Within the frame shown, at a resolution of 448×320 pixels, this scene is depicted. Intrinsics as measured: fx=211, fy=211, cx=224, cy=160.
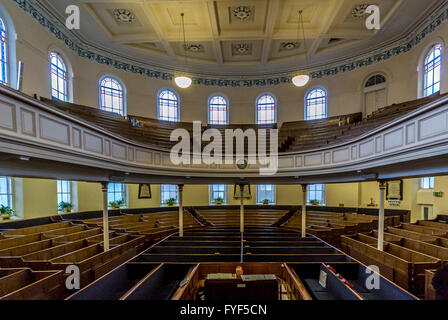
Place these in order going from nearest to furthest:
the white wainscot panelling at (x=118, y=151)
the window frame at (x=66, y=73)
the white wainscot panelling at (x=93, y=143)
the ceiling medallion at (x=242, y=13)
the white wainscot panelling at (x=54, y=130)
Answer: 1. the white wainscot panelling at (x=54, y=130)
2. the white wainscot panelling at (x=93, y=143)
3. the white wainscot panelling at (x=118, y=151)
4. the ceiling medallion at (x=242, y=13)
5. the window frame at (x=66, y=73)

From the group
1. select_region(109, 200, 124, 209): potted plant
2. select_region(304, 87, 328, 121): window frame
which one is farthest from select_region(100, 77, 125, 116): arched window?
select_region(304, 87, 328, 121): window frame

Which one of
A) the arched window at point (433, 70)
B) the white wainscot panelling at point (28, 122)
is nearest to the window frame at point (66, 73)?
the white wainscot panelling at point (28, 122)

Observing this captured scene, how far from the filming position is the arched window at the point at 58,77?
10.3 m

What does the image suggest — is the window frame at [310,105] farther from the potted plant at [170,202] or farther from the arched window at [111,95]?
the arched window at [111,95]

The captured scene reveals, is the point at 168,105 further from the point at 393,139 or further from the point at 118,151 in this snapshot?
the point at 393,139

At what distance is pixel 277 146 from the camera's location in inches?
391

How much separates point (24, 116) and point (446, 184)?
1484cm

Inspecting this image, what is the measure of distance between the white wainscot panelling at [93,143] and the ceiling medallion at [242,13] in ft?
Answer: 27.9

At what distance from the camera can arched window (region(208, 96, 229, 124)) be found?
49.7 ft

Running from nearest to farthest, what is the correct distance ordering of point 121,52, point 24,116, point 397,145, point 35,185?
point 24,116
point 397,145
point 35,185
point 121,52

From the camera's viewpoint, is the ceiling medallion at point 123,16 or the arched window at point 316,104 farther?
the arched window at point 316,104

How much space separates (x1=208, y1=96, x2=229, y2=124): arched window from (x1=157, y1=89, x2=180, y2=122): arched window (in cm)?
232

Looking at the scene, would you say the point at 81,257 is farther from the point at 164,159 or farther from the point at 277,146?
the point at 277,146
